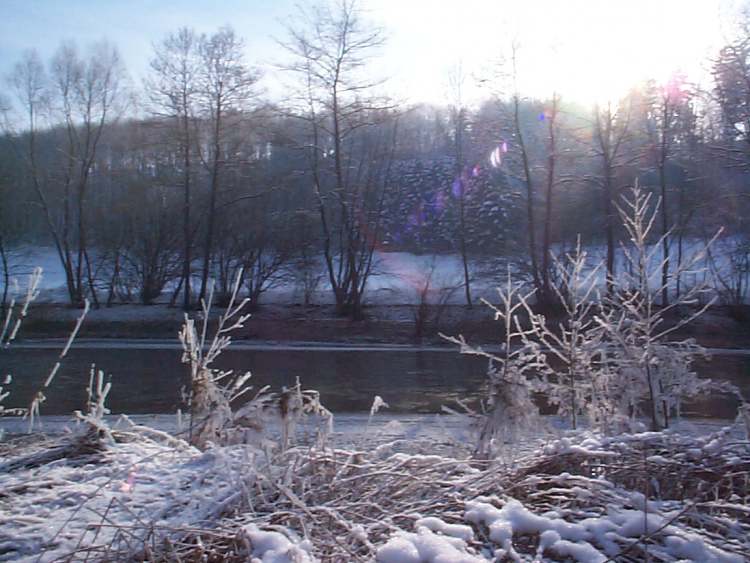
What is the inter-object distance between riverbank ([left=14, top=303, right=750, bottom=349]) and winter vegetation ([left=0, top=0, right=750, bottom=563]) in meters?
0.54

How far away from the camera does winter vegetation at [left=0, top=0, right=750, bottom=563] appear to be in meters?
3.49

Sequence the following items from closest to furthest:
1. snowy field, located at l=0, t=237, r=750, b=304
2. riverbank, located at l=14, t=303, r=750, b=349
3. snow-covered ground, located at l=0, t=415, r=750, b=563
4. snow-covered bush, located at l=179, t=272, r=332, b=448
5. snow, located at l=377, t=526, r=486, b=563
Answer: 1. snow, located at l=377, t=526, r=486, b=563
2. snow-covered ground, located at l=0, t=415, r=750, b=563
3. snow-covered bush, located at l=179, t=272, r=332, b=448
4. riverbank, located at l=14, t=303, r=750, b=349
5. snowy field, located at l=0, t=237, r=750, b=304

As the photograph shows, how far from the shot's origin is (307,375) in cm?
1786

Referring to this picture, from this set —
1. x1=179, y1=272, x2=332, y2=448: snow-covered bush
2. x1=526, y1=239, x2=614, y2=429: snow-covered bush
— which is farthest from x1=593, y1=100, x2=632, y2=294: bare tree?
x1=179, y1=272, x2=332, y2=448: snow-covered bush

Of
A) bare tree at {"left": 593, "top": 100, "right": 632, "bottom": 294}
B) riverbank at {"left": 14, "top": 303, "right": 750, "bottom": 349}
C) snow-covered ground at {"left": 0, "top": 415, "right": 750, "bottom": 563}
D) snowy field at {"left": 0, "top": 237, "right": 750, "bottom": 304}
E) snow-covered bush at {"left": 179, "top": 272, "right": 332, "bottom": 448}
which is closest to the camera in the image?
snow-covered ground at {"left": 0, "top": 415, "right": 750, "bottom": 563}

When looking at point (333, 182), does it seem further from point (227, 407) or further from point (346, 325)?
point (227, 407)

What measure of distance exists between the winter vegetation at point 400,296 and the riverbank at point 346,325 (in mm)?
539

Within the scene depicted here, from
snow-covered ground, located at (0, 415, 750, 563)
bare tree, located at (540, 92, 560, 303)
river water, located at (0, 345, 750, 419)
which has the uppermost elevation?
bare tree, located at (540, 92, 560, 303)

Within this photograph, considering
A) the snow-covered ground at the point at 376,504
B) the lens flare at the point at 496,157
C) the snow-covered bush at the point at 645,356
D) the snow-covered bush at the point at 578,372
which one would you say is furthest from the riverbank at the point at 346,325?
the snow-covered ground at the point at 376,504

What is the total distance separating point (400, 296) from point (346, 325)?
3.93 meters

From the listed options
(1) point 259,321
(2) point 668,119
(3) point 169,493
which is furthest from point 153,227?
(3) point 169,493

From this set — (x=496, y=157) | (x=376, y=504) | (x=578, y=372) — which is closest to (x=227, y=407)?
(x=376, y=504)

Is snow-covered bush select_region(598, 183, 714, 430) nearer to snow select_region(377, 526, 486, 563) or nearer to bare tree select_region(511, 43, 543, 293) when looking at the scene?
snow select_region(377, 526, 486, 563)

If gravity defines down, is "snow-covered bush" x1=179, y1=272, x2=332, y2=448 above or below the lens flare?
below
